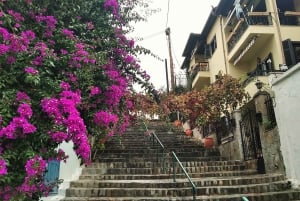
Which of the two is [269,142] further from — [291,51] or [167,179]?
[291,51]

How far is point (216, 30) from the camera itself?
64.8 feet

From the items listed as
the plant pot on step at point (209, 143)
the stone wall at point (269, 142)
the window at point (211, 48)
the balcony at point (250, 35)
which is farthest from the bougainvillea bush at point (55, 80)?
the window at point (211, 48)

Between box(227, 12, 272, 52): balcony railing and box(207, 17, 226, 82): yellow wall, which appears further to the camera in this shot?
box(207, 17, 226, 82): yellow wall

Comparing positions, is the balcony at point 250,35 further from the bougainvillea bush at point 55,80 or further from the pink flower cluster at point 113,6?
the pink flower cluster at point 113,6

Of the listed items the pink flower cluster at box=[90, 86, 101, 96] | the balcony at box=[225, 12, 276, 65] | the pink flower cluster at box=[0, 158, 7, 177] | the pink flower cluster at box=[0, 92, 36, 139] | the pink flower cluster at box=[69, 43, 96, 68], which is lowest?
the pink flower cluster at box=[0, 158, 7, 177]

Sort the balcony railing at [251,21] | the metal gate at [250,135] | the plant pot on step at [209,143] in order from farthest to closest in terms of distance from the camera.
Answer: the balcony railing at [251,21], the plant pot on step at [209,143], the metal gate at [250,135]

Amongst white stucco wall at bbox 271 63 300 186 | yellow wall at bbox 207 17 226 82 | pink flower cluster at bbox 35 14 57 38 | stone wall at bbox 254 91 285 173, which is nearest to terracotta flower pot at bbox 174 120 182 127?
yellow wall at bbox 207 17 226 82

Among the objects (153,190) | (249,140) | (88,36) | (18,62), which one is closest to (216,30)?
(249,140)

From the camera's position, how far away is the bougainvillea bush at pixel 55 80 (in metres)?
3.50

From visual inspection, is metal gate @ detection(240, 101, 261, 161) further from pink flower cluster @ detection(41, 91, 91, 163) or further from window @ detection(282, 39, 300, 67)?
pink flower cluster @ detection(41, 91, 91, 163)

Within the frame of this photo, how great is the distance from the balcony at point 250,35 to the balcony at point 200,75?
398 cm

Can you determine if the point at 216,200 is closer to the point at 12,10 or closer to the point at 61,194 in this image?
the point at 61,194

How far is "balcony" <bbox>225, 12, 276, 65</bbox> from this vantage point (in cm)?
1380

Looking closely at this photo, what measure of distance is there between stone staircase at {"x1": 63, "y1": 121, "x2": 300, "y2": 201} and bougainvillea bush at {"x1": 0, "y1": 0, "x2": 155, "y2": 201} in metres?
Result: 2.89
